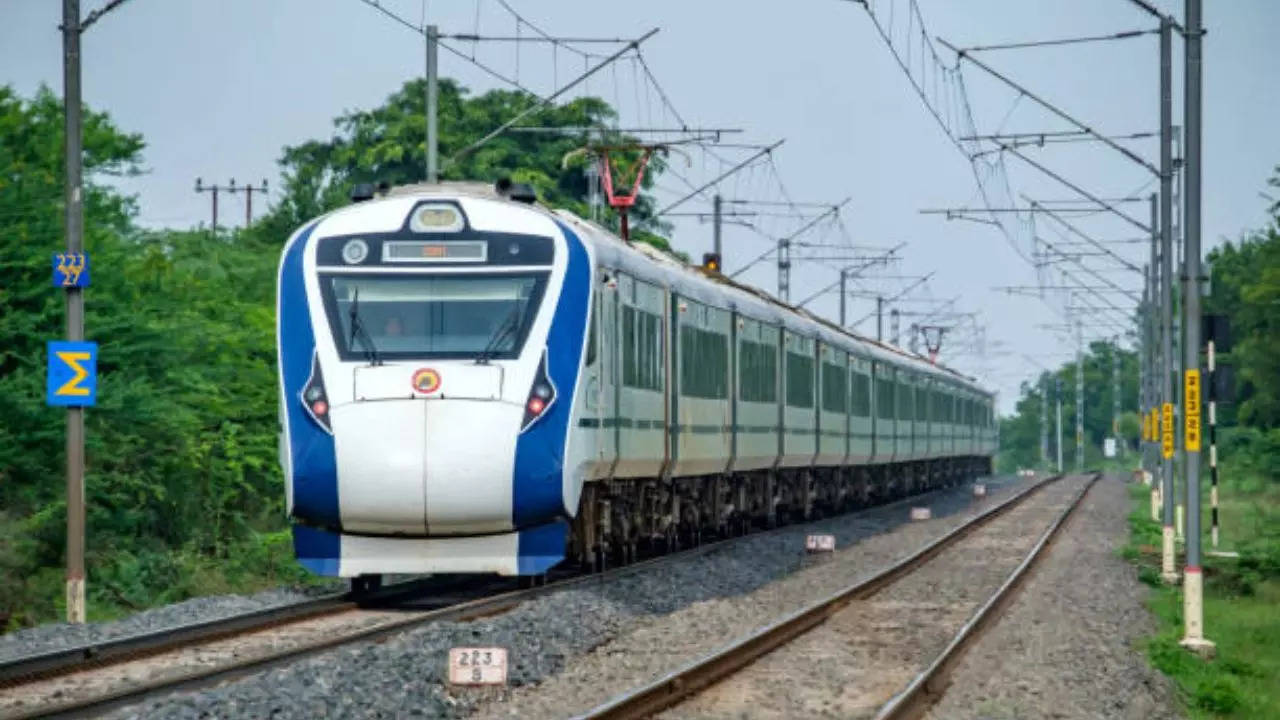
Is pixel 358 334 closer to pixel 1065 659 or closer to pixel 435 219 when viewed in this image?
pixel 435 219

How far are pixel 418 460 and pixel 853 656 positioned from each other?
13.3 ft

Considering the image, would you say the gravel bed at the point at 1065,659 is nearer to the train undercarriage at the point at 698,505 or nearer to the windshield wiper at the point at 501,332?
the train undercarriage at the point at 698,505

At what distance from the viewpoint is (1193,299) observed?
18.5 metres

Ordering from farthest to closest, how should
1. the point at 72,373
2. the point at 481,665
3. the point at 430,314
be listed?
the point at 72,373
the point at 430,314
the point at 481,665

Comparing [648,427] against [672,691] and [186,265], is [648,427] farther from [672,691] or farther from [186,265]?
[186,265]

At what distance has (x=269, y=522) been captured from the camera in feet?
94.3

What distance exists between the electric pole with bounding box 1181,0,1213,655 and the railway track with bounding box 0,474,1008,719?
18.5 ft

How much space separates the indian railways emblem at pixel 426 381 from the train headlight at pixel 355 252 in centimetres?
124

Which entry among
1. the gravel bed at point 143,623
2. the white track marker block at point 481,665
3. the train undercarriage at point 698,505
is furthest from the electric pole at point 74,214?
the white track marker block at point 481,665

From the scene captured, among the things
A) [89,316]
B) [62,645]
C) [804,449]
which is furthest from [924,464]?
[62,645]

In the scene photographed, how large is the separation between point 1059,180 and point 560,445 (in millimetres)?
15771

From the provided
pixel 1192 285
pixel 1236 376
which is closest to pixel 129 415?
pixel 1192 285

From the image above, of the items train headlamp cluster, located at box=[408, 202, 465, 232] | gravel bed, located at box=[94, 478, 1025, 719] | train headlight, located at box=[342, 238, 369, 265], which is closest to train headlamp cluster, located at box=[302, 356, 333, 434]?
train headlight, located at box=[342, 238, 369, 265]

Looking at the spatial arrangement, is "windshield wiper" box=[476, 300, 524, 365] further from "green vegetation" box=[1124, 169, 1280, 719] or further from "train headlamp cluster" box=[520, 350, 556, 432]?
"green vegetation" box=[1124, 169, 1280, 719]
